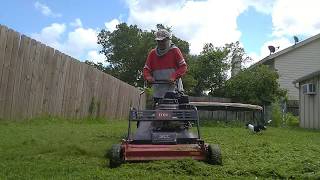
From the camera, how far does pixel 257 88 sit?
31.4 m

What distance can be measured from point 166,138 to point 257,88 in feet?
82.7

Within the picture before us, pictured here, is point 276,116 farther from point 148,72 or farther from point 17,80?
point 148,72

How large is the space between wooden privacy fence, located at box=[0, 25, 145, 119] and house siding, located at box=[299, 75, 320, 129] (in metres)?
9.77

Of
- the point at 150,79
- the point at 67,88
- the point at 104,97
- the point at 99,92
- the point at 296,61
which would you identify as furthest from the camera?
the point at 296,61

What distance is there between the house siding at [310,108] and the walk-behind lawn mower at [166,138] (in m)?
17.5

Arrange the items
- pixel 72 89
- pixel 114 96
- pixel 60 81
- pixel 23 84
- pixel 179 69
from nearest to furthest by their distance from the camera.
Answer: pixel 179 69 → pixel 23 84 → pixel 60 81 → pixel 72 89 → pixel 114 96

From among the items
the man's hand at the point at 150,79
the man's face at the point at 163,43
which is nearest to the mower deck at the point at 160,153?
the man's hand at the point at 150,79

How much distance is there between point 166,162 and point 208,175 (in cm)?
69

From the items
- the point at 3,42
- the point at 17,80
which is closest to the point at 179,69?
the point at 3,42

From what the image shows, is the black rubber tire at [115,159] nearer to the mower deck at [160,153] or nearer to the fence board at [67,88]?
the mower deck at [160,153]

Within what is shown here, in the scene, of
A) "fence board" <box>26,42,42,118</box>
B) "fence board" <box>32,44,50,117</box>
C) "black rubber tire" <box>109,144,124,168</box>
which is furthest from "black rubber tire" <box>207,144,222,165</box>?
"fence board" <box>32,44,50,117</box>

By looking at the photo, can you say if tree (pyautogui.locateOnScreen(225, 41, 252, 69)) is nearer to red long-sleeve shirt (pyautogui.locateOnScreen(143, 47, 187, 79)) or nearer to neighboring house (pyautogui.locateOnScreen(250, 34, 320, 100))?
neighboring house (pyautogui.locateOnScreen(250, 34, 320, 100))

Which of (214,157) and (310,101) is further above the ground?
(310,101)

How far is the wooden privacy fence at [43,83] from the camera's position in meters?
12.1
